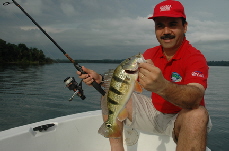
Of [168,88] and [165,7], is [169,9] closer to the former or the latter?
[165,7]

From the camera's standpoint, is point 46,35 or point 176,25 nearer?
point 176,25

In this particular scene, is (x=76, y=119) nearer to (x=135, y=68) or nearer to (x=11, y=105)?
(x=135, y=68)

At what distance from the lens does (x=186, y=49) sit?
3.14 metres

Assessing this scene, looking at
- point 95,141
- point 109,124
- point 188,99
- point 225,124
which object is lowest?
point 225,124

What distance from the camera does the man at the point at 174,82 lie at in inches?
94.1

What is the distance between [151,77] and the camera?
186cm

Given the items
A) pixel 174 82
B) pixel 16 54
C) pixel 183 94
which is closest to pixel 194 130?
pixel 183 94

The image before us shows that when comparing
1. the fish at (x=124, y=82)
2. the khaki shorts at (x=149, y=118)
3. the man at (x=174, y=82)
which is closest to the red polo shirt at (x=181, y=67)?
the man at (x=174, y=82)

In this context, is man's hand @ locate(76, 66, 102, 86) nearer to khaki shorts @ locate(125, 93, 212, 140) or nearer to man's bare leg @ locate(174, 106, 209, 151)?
khaki shorts @ locate(125, 93, 212, 140)

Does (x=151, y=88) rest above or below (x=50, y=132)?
above

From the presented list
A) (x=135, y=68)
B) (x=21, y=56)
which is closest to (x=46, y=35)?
(x=135, y=68)

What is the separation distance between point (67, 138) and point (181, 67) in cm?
226

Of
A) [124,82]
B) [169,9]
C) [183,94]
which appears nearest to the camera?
[124,82]

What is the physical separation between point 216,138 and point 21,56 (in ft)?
292
